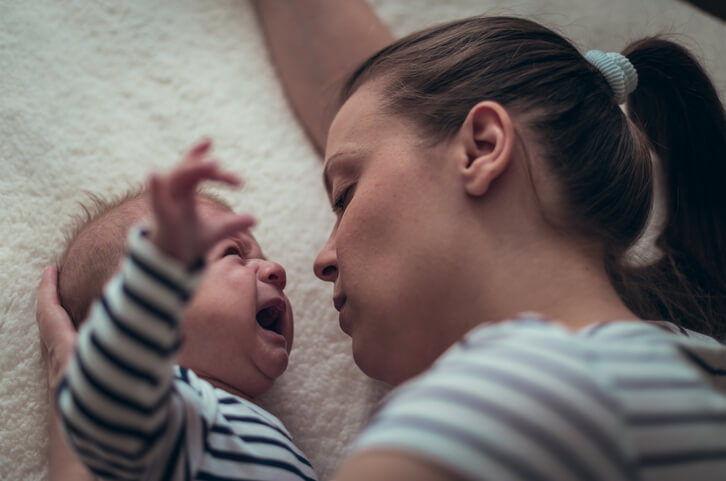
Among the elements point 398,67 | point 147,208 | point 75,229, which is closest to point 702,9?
point 398,67

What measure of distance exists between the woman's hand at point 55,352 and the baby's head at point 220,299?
2 cm

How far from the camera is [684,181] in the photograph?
0.93 meters

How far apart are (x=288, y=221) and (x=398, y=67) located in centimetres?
37

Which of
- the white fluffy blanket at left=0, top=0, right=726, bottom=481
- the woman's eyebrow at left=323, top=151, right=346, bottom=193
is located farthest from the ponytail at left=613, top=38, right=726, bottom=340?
the woman's eyebrow at left=323, top=151, right=346, bottom=193

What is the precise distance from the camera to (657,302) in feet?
3.03

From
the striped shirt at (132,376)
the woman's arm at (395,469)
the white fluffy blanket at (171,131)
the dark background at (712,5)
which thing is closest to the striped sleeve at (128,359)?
the striped shirt at (132,376)

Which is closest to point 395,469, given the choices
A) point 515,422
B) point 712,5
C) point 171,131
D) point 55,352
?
point 515,422

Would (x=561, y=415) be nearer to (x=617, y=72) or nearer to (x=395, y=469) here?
(x=395, y=469)

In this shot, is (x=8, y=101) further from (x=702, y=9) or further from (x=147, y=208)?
(x=702, y=9)

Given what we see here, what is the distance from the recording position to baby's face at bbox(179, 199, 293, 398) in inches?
31.4

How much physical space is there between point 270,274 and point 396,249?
24cm

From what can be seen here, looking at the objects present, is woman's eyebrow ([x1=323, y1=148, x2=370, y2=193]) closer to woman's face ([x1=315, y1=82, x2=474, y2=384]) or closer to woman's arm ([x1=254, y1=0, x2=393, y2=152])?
woman's face ([x1=315, y1=82, x2=474, y2=384])

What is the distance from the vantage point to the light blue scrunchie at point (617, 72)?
2.58ft

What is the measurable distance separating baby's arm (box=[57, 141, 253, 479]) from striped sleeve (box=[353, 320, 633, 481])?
0.59 feet
